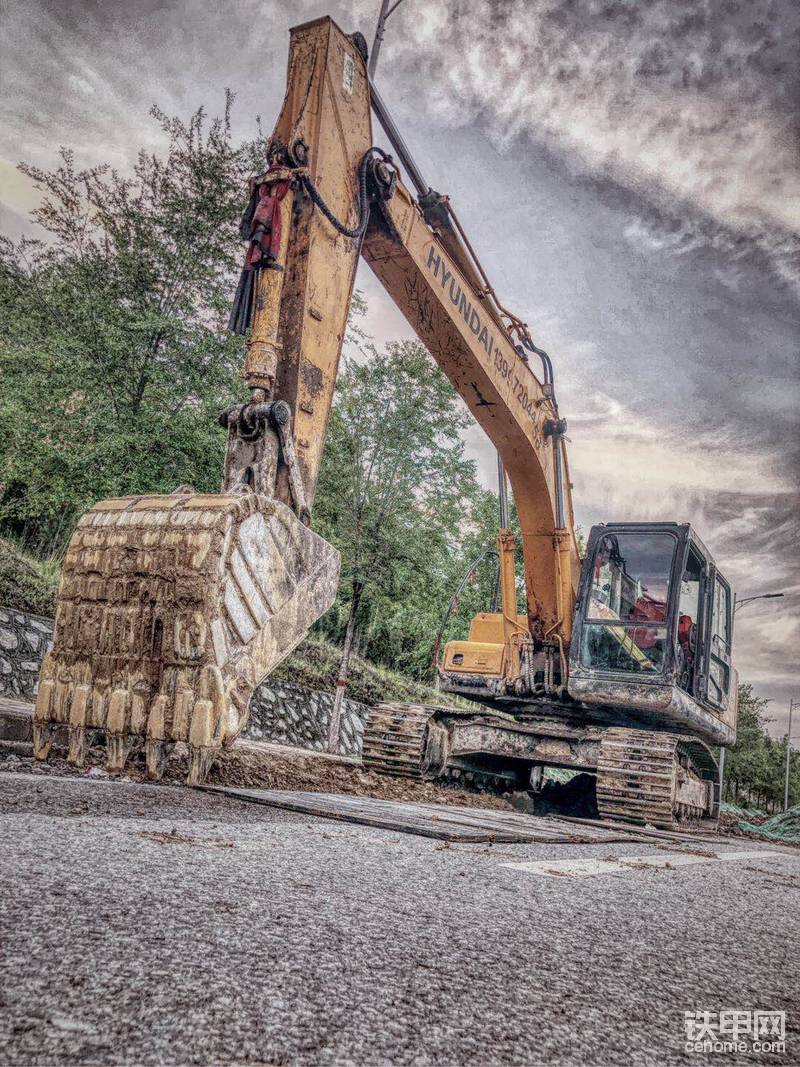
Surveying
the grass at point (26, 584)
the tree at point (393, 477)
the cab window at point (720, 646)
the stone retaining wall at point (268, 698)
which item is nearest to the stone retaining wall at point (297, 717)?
the stone retaining wall at point (268, 698)

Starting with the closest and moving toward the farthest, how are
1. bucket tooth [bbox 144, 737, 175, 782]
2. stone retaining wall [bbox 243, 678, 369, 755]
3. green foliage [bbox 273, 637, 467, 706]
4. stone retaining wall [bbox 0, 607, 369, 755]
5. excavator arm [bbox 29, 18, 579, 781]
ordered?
1. bucket tooth [bbox 144, 737, 175, 782]
2. excavator arm [bbox 29, 18, 579, 781]
3. stone retaining wall [bbox 0, 607, 369, 755]
4. stone retaining wall [bbox 243, 678, 369, 755]
5. green foliage [bbox 273, 637, 467, 706]

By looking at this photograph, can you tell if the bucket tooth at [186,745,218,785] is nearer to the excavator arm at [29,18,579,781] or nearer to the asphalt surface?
the excavator arm at [29,18,579,781]

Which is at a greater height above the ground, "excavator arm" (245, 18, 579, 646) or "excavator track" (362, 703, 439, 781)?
"excavator arm" (245, 18, 579, 646)

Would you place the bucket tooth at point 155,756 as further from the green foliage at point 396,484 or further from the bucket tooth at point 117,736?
the green foliage at point 396,484

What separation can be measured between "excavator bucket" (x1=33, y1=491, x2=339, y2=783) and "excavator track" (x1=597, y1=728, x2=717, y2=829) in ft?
16.5

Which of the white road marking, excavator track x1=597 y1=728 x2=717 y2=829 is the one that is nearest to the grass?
excavator track x1=597 y1=728 x2=717 y2=829

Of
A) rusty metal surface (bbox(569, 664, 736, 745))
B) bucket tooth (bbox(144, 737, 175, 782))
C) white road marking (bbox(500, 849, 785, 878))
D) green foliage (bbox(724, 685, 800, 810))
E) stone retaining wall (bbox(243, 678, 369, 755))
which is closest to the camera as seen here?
white road marking (bbox(500, 849, 785, 878))

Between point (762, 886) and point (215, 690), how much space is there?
2879mm

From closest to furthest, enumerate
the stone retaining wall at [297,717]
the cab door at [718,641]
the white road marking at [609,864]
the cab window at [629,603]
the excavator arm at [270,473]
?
the white road marking at [609,864] < the excavator arm at [270,473] < the cab window at [629,603] < the cab door at [718,641] < the stone retaining wall at [297,717]

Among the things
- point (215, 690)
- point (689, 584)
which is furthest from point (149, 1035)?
point (689, 584)

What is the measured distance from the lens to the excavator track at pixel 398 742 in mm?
8180

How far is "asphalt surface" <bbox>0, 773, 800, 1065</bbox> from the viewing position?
1.08 m

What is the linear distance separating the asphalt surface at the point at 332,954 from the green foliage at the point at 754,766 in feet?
107

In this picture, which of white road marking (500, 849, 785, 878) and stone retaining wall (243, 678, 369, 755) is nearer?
white road marking (500, 849, 785, 878)
